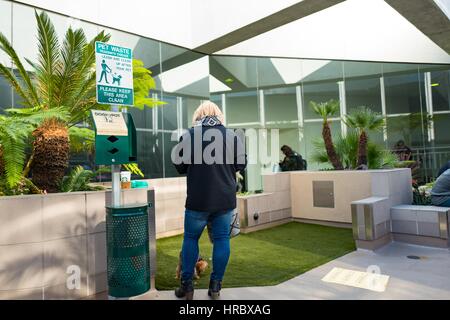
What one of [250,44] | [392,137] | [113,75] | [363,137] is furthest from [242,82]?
[113,75]

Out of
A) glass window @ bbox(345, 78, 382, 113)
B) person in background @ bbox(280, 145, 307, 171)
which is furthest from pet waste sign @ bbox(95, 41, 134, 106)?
glass window @ bbox(345, 78, 382, 113)

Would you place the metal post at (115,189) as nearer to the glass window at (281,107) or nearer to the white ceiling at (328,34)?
the white ceiling at (328,34)

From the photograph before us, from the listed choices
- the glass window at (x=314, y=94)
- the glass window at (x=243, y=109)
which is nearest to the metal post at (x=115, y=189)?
the glass window at (x=243, y=109)

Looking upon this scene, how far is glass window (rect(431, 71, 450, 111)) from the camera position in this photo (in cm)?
1087

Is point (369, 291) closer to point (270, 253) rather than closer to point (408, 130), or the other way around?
point (270, 253)

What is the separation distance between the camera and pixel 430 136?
1088 cm

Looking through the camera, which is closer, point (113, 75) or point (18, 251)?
point (18, 251)

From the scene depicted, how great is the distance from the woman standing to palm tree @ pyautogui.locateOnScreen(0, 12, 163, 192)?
1.74 meters

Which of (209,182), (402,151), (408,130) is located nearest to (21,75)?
(209,182)

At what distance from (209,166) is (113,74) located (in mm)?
1282

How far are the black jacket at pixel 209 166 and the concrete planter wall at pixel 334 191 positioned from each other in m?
3.84

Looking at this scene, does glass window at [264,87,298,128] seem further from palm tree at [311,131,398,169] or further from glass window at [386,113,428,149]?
glass window at [386,113,428,149]

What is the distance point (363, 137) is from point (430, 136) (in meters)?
5.17

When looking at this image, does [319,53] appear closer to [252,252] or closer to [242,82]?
[242,82]
